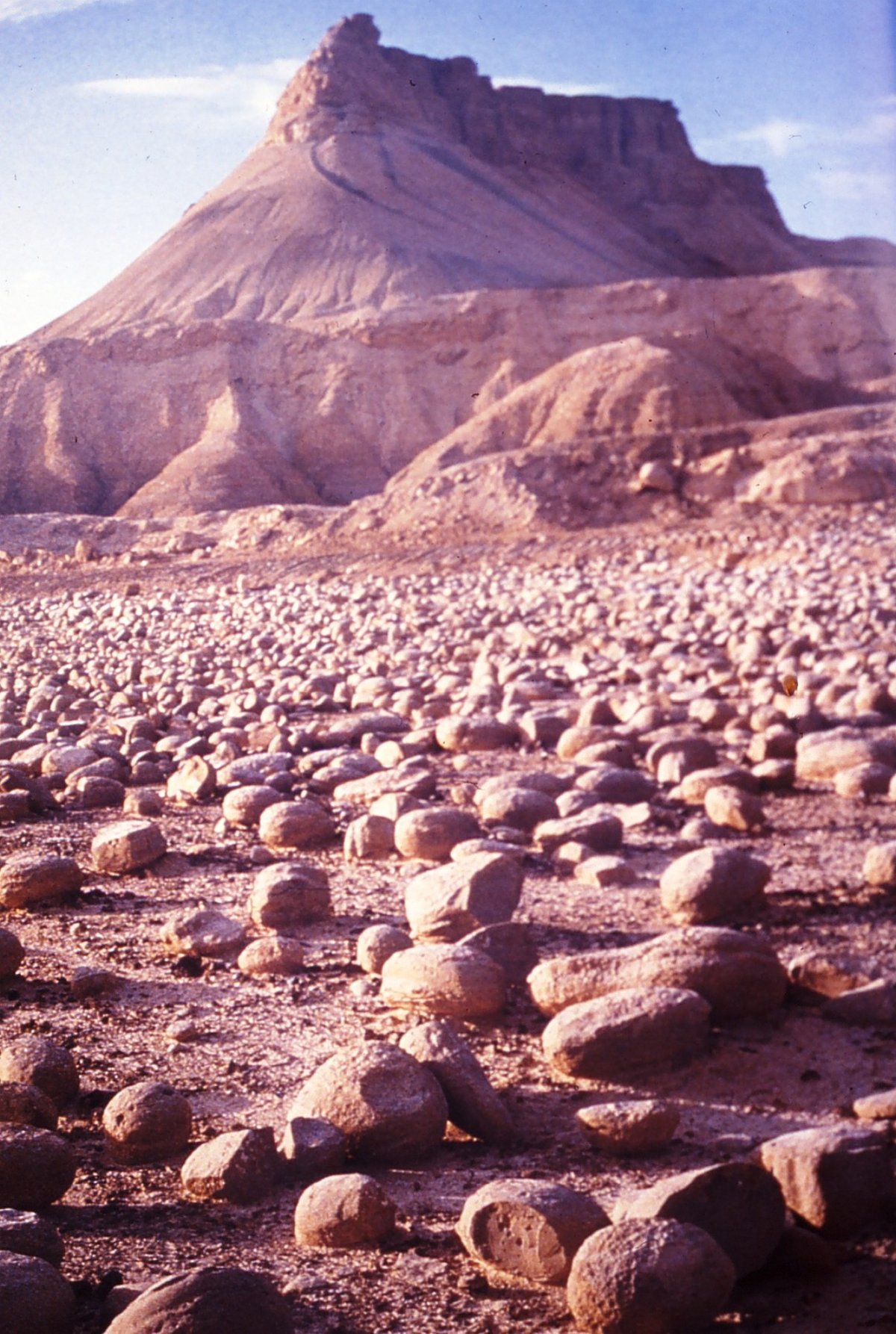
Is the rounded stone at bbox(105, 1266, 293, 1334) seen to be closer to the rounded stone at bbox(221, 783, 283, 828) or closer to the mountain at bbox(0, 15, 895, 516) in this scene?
the rounded stone at bbox(221, 783, 283, 828)

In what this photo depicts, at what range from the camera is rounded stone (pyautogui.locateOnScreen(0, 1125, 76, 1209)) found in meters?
2.02

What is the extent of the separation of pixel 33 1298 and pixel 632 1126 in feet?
3.18

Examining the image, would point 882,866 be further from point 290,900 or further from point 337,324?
point 337,324

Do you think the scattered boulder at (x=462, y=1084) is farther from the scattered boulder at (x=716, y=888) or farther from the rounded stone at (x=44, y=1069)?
the scattered boulder at (x=716, y=888)

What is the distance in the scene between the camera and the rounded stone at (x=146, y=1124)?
87.9 inches

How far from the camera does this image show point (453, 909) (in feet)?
10.4

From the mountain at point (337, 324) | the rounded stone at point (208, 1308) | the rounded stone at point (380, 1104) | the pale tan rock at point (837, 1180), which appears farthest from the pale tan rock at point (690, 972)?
the mountain at point (337, 324)

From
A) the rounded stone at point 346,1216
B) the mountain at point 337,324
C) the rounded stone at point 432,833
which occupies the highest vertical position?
the mountain at point 337,324

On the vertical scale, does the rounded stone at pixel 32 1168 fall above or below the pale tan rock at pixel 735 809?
above

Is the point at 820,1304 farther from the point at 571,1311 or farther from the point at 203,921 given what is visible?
the point at 203,921

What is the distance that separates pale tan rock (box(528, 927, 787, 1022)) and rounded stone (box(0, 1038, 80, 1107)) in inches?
37.3

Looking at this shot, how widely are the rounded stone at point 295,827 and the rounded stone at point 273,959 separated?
1.02 m

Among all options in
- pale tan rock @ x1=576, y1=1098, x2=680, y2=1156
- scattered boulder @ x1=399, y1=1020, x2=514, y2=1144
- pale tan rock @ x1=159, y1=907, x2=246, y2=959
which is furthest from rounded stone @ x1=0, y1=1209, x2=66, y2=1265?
pale tan rock @ x1=159, y1=907, x2=246, y2=959

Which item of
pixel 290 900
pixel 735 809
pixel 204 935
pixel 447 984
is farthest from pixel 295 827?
pixel 447 984
